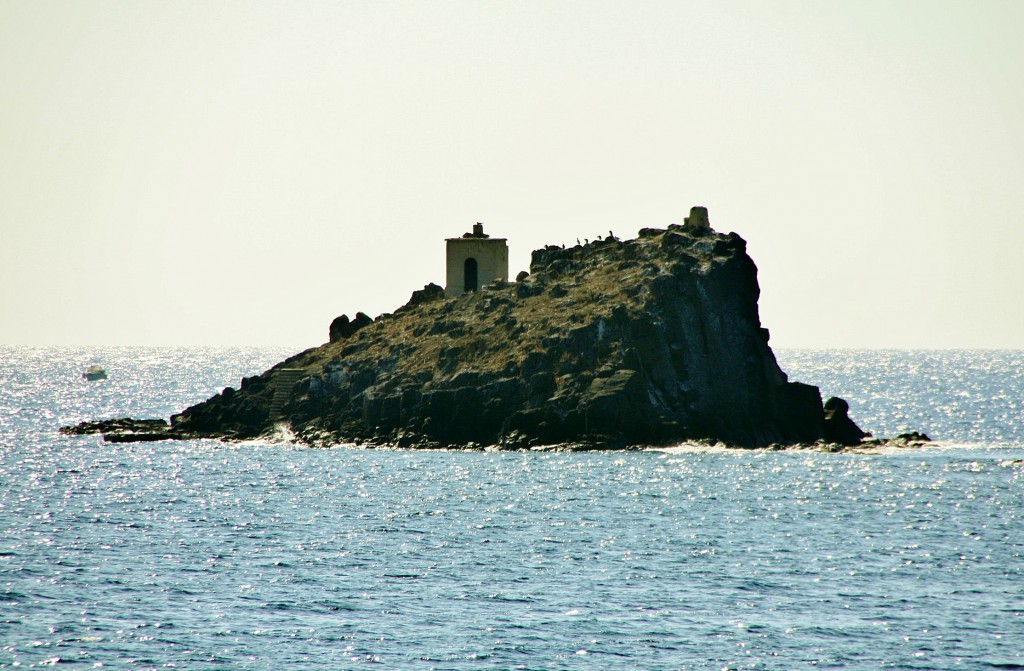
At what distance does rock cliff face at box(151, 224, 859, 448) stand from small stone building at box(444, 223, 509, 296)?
558 centimetres

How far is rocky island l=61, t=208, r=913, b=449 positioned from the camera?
85.8 metres

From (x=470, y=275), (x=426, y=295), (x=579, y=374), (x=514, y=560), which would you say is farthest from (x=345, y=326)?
(x=514, y=560)

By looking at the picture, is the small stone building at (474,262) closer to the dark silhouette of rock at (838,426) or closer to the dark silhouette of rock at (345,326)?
the dark silhouette of rock at (345,326)

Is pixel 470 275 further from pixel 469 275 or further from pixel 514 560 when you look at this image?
pixel 514 560

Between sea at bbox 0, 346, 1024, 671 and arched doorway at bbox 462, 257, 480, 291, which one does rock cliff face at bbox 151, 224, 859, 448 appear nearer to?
sea at bbox 0, 346, 1024, 671

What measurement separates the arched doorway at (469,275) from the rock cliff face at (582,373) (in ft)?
19.3

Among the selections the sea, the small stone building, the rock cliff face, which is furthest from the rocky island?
the small stone building

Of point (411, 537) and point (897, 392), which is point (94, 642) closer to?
point (411, 537)

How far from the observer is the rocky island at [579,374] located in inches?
3376

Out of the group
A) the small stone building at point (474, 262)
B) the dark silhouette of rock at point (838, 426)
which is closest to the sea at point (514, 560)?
the dark silhouette of rock at point (838, 426)

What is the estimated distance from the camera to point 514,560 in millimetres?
52000

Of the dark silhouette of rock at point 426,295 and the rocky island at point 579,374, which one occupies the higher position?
the dark silhouette of rock at point 426,295

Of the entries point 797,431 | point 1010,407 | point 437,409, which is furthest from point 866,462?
point 1010,407

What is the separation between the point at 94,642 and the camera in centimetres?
3903
